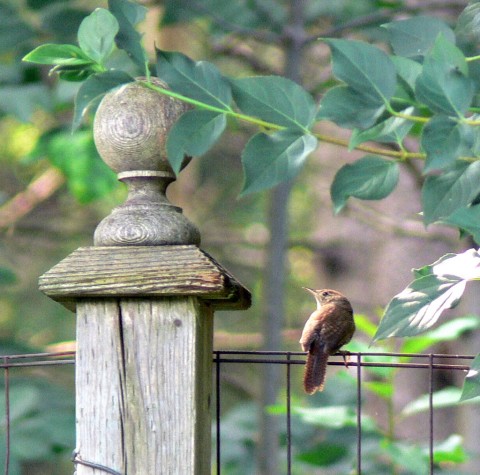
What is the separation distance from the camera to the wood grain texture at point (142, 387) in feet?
5.08

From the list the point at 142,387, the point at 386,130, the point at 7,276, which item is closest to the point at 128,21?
the point at 386,130

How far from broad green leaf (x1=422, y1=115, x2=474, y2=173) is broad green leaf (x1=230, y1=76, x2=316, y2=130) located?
0.21m

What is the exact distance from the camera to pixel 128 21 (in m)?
1.65

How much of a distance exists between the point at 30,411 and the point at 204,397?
2.26 meters

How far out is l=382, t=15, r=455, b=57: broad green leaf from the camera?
5.84 ft

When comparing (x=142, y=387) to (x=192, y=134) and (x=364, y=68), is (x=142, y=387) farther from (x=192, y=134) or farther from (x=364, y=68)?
(x=364, y=68)

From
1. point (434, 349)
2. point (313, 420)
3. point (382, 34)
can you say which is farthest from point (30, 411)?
point (434, 349)

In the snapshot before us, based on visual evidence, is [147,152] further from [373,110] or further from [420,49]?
[420,49]

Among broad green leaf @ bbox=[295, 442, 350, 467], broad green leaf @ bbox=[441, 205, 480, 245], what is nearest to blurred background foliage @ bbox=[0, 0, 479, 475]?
broad green leaf @ bbox=[295, 442, 350, 467]

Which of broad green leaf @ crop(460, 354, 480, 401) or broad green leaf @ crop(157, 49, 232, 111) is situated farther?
broad green leaf @ crop(157, 49, 232, 111)

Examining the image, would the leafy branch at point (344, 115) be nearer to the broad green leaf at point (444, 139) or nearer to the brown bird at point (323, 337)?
the broad green leaf at point (444, 139)

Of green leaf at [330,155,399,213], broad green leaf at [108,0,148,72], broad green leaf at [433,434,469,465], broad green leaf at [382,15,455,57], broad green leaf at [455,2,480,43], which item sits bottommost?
broad green leaf at [433,434,469,465]

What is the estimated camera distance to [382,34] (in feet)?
13.8

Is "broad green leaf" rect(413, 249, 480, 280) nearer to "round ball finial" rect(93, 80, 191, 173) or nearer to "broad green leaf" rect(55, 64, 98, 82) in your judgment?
"round ball finial" rect(93, 80, 191, 173)
